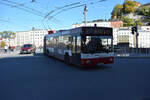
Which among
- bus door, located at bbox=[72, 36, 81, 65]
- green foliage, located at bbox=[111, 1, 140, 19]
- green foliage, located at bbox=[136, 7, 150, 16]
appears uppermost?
green foliage, located at bbox=[111, 1, 140, 19]

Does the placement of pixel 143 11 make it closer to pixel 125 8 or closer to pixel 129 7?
pixel 129 7

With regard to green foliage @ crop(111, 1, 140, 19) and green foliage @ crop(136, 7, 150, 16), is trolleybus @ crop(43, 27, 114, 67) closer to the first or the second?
green foliage @ crop(136, 7, 150, 16)

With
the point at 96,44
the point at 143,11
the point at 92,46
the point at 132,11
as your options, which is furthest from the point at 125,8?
the point at 92,46

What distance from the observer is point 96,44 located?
31.2ft

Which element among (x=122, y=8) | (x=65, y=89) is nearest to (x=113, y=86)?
(x=65, y=89)

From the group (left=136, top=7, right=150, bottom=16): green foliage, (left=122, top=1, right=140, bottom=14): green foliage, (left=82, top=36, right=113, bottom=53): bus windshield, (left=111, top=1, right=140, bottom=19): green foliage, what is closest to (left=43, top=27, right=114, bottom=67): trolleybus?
(left=82, top=36, right=113, bottom=53): bus windshield

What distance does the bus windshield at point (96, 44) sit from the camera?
30.6 ft

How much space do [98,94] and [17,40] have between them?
12679cm

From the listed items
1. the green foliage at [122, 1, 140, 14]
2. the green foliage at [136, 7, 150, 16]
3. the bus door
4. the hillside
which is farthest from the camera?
the green foliage at [122, 1, 140, 14]

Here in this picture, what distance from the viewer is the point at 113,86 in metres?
6.00

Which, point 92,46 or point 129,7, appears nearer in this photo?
point 92,46

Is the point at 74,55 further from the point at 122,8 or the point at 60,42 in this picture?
the point at 122,8

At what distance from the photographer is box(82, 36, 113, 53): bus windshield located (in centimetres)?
931

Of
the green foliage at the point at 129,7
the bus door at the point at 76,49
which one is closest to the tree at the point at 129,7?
the green foliage at the point at 129,7
